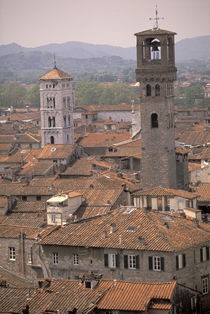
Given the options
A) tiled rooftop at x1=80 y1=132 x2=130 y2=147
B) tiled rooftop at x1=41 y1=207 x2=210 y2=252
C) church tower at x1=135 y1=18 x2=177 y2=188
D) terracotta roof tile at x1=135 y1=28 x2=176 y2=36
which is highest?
terracotta roof tile at x1=135 y1=28 x2=176 y2=36

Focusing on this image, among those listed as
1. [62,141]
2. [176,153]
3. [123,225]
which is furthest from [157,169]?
[62,141]

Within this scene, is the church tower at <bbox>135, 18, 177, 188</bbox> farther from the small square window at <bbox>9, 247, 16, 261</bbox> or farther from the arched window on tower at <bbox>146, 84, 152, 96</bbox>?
the small square window at <bbox>9, 247, 16, 261</bbox>

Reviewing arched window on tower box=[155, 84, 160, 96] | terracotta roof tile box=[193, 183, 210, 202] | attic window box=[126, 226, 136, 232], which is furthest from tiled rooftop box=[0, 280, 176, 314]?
arched window on tower box=[155, 84, 160, 96]

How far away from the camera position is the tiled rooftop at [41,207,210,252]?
1999 inches

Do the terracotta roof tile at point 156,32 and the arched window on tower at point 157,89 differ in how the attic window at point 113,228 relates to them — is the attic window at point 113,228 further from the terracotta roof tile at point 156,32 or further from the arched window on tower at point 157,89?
the terracotta roof tile at point 156,32

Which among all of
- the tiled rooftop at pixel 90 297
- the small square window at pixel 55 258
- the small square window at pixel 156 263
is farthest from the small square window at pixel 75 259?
the tiled rooftop at pixel 90 297

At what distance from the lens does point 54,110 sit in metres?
126

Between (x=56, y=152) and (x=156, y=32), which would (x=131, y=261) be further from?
(x=56, y=152)

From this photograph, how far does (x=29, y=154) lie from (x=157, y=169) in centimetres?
3876

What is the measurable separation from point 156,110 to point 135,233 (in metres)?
23.5

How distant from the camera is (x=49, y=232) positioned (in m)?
54.5

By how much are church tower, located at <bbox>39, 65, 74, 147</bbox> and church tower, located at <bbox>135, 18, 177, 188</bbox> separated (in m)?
49.7

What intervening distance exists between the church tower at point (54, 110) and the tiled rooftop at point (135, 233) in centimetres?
6881

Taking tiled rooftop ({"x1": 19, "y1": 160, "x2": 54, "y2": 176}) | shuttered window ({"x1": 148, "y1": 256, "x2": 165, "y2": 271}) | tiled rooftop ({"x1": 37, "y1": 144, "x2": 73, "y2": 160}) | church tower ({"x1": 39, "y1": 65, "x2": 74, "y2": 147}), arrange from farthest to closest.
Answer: church tower ({"x1": 39, "y1": 65, "x2": 74, "y2": 147}) → tiled rooftop ({"x1": 37, "y1": 144, "x2": 73, "y2": 160}) → tiled rooftop ({"x1": 19, "y1": 160, "x2": 54, "y2": 176}) → shuttered window ({"x1": 148, "y1": 256, "x2": 165, "y2": 271})
